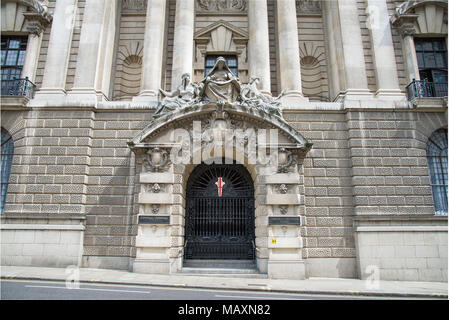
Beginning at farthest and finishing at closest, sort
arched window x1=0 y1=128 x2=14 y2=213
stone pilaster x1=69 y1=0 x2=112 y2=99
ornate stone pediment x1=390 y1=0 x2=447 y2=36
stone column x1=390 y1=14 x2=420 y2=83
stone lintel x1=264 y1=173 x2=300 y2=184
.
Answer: ornate stone pediment x1=390 y1=0 x2=447 y2=36 → stone column x1=390 y1=14 x2=420 y2=83 → stone pilaster x1=69 y1=0 x2=112 y2=99 → arched window x1=0 y1=128 x2=14 y2=213 → stone lintel x1=264 y1=173 x2=300 y2=184

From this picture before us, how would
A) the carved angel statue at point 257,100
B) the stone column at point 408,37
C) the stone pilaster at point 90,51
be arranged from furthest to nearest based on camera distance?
the stone column at point 408,37
the stone pilaster at point 90,51
the carved angel statue at point 257,100

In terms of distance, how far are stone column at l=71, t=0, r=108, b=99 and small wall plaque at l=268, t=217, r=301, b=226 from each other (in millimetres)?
11329

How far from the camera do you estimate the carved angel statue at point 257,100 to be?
48.5 feet

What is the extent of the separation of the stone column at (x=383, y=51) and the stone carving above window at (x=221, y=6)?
782 cm

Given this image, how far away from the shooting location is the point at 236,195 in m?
15.7

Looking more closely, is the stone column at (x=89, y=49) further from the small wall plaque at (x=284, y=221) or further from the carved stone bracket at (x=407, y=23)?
the carved stone bracket at (x=407, y=23)

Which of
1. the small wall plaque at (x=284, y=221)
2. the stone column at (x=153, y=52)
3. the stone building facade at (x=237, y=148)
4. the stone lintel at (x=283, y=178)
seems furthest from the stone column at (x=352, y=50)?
the stone column at (x=153, y=52)

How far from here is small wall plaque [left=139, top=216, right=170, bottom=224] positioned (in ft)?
45.0

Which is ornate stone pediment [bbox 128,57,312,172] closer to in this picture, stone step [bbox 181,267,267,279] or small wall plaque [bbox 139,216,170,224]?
small wall plaque [bbox 139,216,170,224]

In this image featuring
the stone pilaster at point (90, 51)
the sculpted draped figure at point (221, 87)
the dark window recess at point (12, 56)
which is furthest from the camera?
the dark window recess at point (12, 56)

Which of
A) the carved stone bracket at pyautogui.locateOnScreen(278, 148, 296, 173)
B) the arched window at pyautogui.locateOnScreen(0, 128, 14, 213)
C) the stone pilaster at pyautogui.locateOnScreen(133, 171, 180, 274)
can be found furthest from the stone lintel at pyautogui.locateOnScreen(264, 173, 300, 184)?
the arched window at pyautogui.locateOnScreen(0, 128, 14, 213)

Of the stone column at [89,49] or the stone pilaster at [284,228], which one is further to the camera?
the stone column at [89,49]

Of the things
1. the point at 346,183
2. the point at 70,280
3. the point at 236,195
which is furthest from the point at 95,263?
the point at 346,183

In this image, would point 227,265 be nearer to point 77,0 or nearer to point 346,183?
point 346,183
